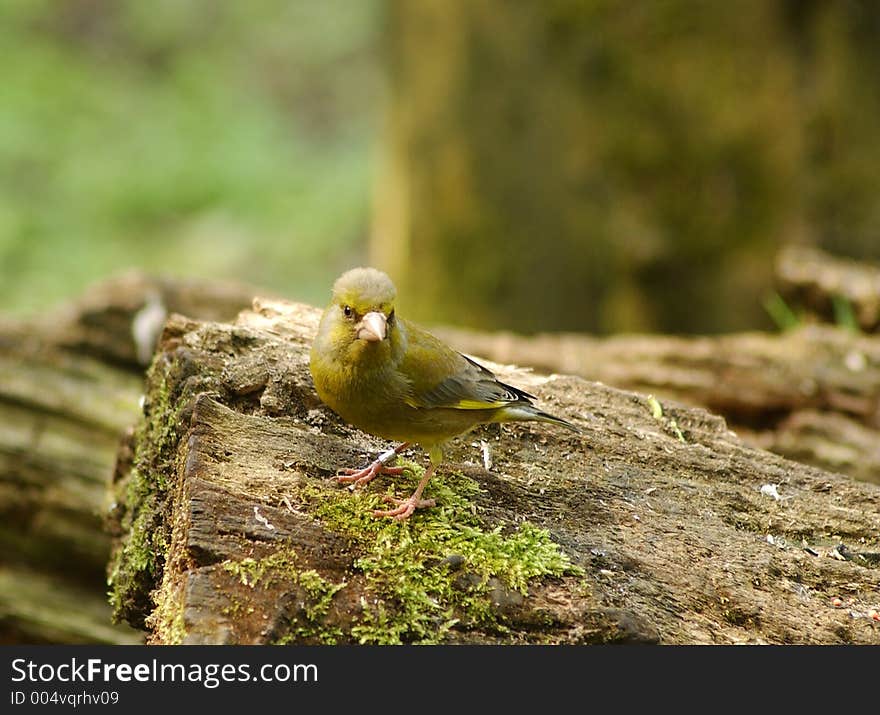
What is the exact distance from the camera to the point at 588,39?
341 inches

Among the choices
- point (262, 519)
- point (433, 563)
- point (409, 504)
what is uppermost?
point (409, 504)

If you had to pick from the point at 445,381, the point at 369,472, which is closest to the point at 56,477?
the point at 369,472

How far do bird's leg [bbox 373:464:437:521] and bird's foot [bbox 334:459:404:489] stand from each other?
0.15 m

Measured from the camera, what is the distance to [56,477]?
5.36 m

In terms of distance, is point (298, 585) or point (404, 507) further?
point (404, 507)

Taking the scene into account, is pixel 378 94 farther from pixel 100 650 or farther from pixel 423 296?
pixel 100 650

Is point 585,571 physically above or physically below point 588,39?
below

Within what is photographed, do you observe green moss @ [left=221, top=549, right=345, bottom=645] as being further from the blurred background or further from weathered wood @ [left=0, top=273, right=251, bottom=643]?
the blurred background

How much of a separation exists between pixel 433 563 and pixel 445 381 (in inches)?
31.6

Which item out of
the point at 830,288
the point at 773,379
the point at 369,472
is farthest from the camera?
the point at 830,288

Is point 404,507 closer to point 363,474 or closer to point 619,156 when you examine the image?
point 363,474

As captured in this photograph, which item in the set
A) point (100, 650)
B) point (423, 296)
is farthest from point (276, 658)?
point (423, 296)

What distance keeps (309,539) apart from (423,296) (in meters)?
6.25

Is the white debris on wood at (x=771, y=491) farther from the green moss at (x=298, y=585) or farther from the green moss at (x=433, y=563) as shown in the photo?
the green moss at (x=298, y=585)
